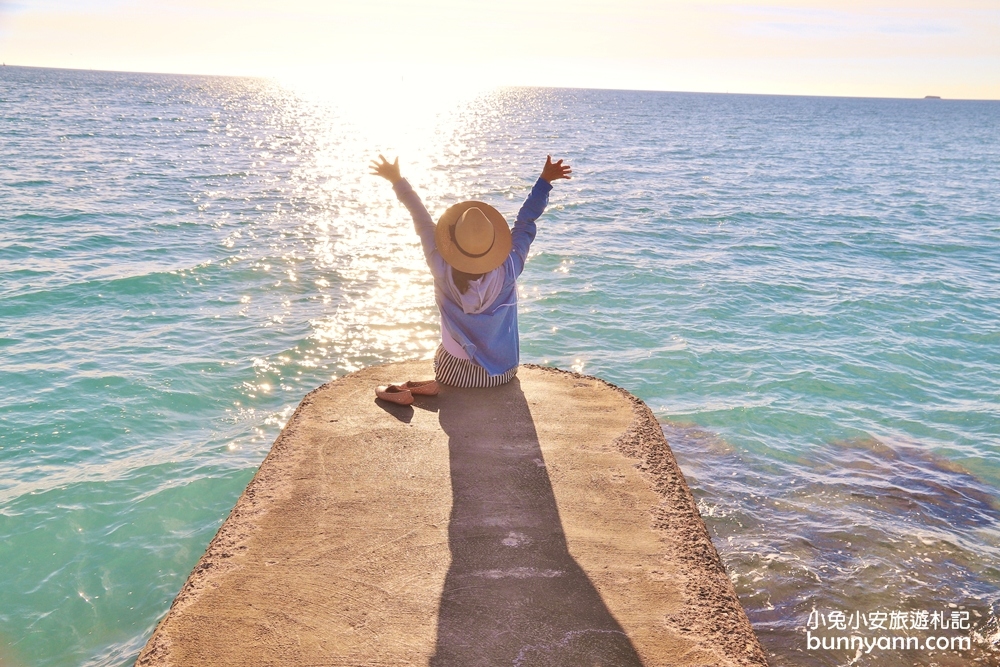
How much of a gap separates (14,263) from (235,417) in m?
8.13

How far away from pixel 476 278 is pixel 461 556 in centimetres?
244

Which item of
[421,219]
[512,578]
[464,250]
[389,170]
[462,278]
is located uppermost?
[389,170]

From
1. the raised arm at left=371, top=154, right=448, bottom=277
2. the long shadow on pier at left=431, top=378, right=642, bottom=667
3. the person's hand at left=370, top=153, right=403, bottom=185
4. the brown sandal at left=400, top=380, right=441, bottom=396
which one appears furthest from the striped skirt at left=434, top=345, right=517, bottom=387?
the person's hand at left=370, top=153, right=403, bottom=185

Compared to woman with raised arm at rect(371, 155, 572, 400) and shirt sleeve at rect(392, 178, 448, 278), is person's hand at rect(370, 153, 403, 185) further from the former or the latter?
shirt sleeve at rect(392, 178, 448, 278)

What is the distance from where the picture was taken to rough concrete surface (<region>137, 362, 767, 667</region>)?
3.40 m

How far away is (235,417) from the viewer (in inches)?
341

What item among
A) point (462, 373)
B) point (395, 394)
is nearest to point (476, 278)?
point (462, 373)

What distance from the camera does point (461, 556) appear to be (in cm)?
400

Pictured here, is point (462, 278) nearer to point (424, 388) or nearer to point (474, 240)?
point (474, 240)

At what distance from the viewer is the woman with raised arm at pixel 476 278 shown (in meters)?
5.60

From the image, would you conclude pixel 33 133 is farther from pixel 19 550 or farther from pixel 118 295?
pixel 19 550

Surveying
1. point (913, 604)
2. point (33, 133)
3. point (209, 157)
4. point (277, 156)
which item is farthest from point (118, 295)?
point (33, 133)

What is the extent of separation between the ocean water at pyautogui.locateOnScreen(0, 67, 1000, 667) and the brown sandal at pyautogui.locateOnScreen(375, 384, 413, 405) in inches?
88.6

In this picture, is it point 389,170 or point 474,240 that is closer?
point 474,240
